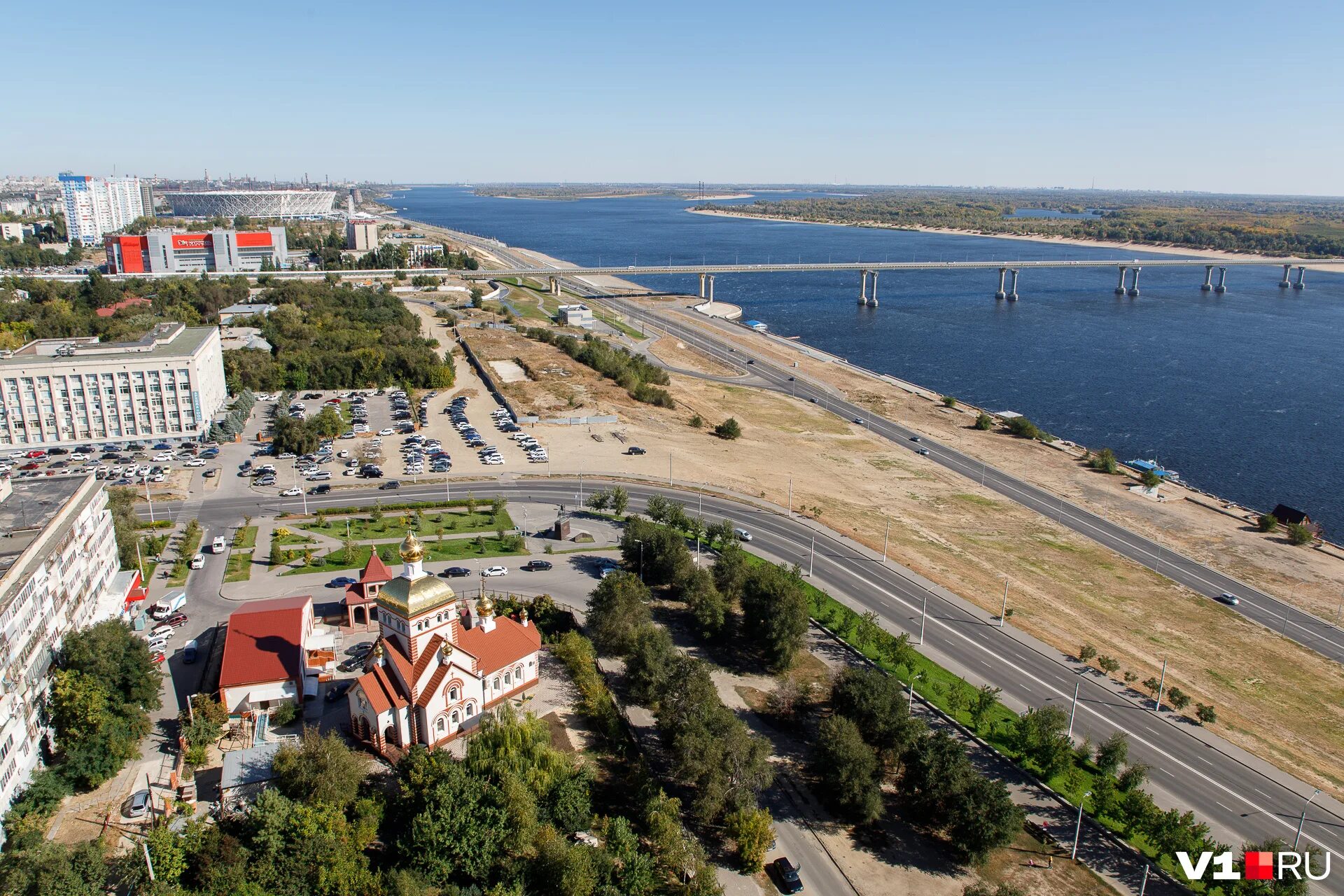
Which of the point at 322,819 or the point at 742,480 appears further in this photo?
the point at 742,480

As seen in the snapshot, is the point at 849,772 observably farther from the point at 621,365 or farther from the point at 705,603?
the point at 621,365

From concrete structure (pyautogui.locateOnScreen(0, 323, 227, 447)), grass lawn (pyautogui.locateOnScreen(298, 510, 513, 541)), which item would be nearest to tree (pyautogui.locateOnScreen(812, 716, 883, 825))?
grass lawn (pyautogui.locateOnScreen(298, 510, 513, 541))

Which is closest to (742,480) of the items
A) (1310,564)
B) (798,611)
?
(798,611)

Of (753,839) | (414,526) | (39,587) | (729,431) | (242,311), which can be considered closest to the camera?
(753,839)

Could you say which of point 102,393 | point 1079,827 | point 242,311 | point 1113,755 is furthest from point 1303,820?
A: point 242,311

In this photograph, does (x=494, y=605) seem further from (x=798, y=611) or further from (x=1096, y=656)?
(x=1096, y=656)
